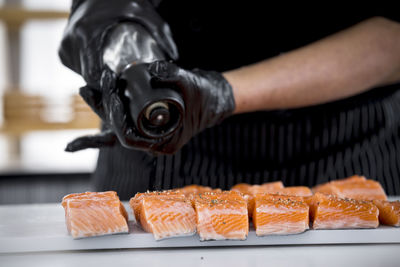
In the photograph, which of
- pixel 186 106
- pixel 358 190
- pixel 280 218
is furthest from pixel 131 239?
pixel 358 190

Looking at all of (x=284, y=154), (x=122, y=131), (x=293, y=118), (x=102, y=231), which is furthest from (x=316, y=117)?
(x=102, y=231)

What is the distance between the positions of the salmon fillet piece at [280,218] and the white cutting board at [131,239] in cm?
2

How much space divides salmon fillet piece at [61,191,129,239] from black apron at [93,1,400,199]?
0.73 metres

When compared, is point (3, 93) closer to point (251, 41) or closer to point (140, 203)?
point (251, 41)

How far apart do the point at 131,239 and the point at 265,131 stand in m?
1.00

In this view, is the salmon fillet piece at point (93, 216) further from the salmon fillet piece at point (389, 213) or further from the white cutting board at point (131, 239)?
the salmon fillet piece at point (389, 213)

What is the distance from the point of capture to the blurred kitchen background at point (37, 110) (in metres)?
3.94

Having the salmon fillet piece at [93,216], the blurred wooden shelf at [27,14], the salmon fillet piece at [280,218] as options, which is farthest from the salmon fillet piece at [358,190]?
the blurred wooden shelf at [27,14]

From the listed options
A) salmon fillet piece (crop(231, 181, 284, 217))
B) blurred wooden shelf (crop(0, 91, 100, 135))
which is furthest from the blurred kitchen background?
salmon fillet piece (crop(231, 181, 284, 217))

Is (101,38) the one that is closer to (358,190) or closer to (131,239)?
(131,239)

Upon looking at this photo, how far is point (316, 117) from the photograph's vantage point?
1.94 metres

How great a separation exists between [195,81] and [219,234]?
54cm

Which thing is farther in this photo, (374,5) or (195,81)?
(374,5)

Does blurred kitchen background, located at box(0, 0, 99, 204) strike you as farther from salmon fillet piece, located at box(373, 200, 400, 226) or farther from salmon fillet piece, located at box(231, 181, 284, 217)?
salmon fillet piece, located at box(373, 200, 400, 226)
